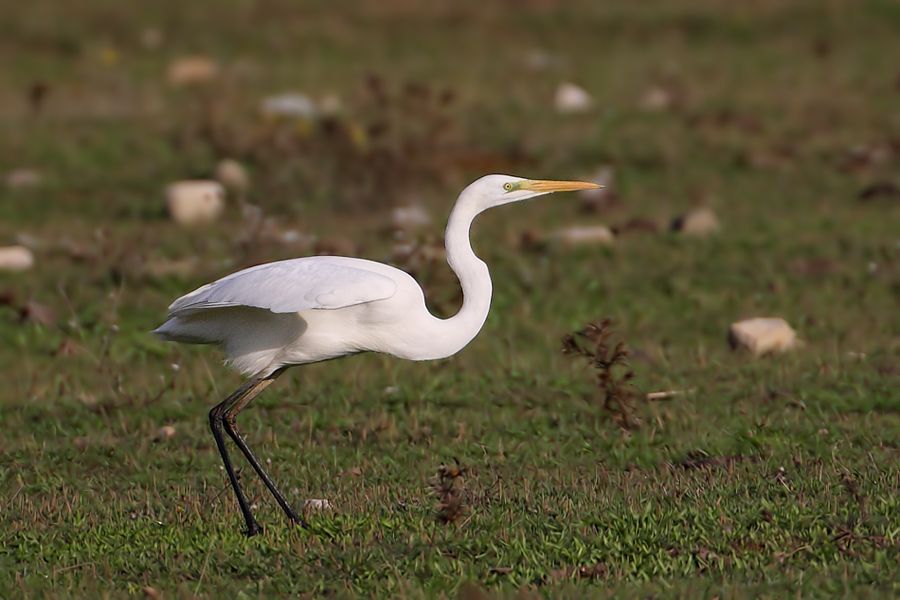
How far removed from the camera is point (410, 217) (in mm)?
11742

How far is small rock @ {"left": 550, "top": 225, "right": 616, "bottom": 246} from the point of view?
425 inches

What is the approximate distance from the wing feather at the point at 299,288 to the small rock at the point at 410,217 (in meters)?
5.14

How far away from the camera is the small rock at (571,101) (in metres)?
15.1

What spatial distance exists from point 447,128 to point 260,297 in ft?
26.7

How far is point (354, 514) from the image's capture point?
221 inches

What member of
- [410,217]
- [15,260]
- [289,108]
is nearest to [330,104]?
[289,108]

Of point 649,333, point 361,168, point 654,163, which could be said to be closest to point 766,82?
point 654,163

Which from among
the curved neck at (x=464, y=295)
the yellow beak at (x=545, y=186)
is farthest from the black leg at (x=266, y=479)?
the yellow beak at (x=545, y=186)

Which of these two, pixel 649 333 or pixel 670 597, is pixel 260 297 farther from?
pixel 649 333

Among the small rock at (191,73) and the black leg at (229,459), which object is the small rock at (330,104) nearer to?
the small rock at (191,73)

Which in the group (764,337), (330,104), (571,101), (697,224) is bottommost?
(764,337)

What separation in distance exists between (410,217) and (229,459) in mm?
5894

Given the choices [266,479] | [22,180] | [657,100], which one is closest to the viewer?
[266,479]

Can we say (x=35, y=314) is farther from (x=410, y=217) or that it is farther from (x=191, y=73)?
(x=191, y=73)
